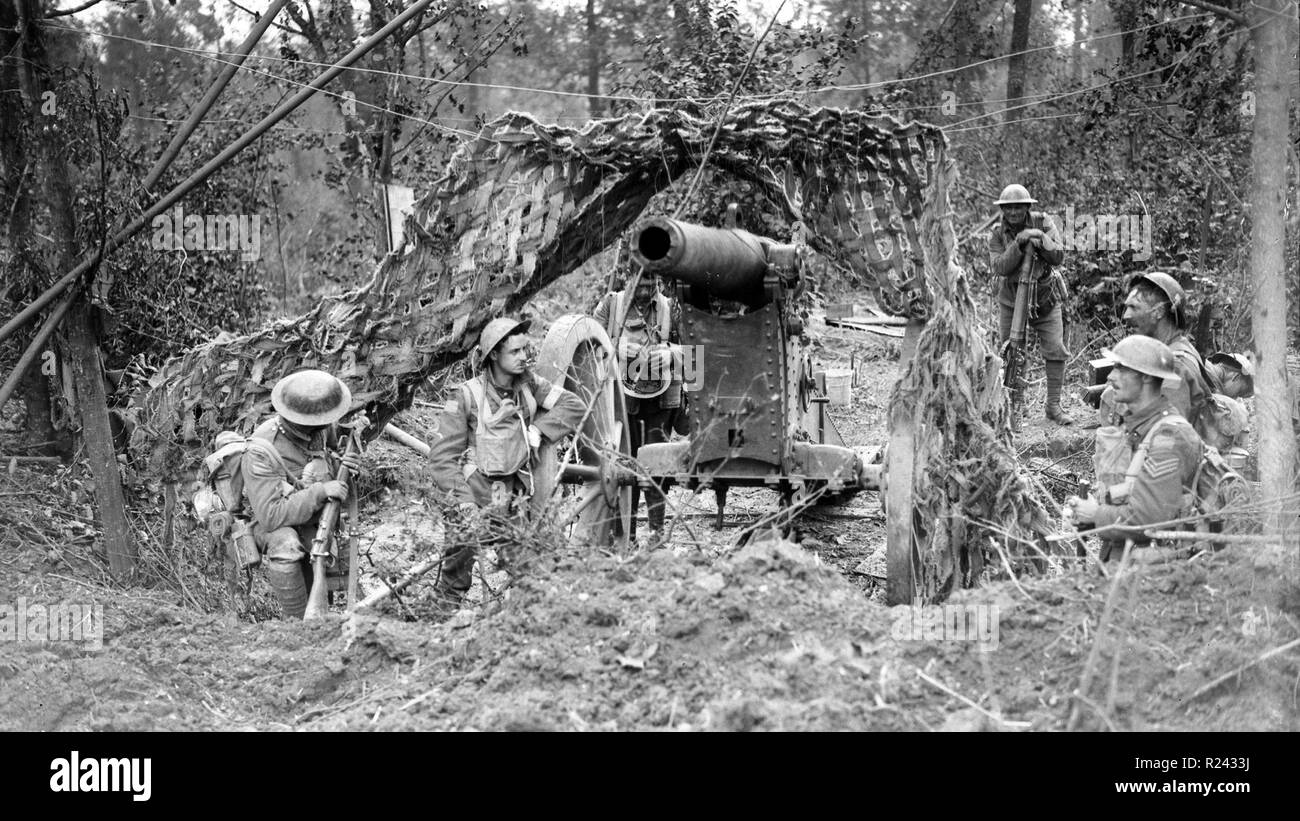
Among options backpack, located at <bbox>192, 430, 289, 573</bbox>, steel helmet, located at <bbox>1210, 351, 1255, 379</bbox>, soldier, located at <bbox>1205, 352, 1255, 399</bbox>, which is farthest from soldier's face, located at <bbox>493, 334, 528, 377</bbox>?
steel helmet, located at <bbox>1210, 351, 1255, 379</bbox>

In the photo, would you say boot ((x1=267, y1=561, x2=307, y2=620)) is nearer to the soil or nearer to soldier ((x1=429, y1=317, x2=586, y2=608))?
the soil

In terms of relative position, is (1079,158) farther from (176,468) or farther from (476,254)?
(176,468)

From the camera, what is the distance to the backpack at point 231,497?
7250 mm

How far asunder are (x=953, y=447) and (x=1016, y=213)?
5.50 m

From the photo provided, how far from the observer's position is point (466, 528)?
22.1 feet

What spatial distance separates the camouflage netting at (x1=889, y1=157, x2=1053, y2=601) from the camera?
276 inches

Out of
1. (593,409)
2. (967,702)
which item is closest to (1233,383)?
(593,409)

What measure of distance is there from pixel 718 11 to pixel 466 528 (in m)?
8.90

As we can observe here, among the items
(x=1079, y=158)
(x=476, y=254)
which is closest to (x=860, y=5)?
(x=1079, y=158)

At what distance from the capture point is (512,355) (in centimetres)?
751

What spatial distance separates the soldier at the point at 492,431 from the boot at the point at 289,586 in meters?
0.70

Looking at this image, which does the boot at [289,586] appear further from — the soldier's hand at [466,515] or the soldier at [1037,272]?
the soldier at [1037,272]

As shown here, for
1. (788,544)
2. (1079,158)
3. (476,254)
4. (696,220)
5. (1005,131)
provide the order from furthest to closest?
(1005,131) < (1079,158) < (696,220) < (476,254) < (788,544)

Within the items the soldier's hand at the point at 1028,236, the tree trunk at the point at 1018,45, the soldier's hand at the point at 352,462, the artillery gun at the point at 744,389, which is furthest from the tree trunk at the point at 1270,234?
the tree trunk at the point at 1018,45
